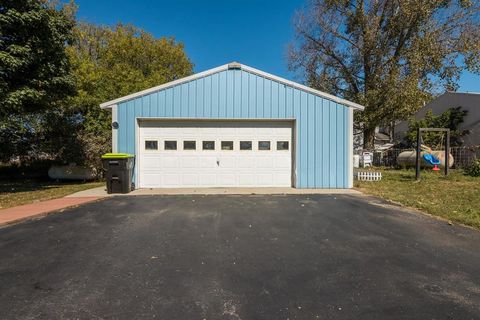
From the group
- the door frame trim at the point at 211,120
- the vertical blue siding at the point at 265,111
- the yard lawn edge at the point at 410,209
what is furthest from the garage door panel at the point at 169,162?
the yard lawn edge at the point at 410,209

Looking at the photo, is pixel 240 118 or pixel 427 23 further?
pixel 427 23

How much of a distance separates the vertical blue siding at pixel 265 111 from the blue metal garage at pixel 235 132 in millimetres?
32

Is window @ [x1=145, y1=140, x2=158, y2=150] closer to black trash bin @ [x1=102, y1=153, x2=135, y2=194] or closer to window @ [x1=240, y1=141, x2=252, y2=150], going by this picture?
black trash bin @ [x1=102, y1=153, x2=135, y2=194]

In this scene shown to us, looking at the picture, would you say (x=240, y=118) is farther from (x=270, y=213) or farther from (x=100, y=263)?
(x=100, y=263)

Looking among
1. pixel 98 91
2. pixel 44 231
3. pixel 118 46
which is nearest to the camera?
pixel 44 231

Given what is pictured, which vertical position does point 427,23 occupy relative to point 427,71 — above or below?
above

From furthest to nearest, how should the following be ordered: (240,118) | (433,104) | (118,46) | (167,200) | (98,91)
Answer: (118,46) < (433,104) < (98,91) < (240,118) < (167,200)

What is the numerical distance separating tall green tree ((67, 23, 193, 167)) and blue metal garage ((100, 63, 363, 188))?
3.77 meters

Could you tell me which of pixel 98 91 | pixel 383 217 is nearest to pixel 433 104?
pixel 383 217

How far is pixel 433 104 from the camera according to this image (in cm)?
2334

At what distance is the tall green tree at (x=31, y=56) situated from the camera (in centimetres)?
828

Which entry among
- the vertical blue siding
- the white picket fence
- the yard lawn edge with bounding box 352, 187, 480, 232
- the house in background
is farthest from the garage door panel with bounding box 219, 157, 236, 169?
the house in background

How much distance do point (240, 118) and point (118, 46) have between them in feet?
67.8

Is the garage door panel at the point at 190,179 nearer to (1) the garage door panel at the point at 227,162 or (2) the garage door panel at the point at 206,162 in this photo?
(2) the garage door panel at the point at 206,162
